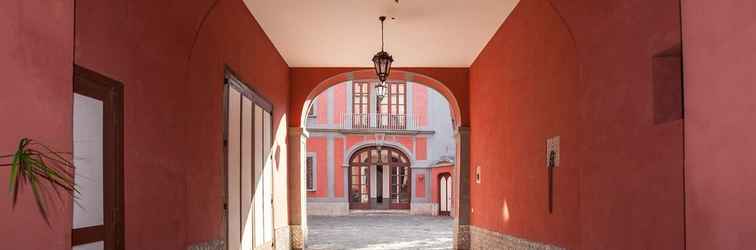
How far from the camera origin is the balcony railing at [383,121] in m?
25.5

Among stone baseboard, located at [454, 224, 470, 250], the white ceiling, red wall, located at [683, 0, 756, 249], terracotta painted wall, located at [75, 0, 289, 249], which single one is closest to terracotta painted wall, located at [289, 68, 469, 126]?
the white ceiling

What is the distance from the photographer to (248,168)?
8203 mm

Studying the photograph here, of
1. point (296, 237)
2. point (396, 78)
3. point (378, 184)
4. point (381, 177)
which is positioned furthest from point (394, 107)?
point (296, 237)

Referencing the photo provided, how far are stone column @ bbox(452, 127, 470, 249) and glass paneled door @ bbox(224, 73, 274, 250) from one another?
321 centimetres

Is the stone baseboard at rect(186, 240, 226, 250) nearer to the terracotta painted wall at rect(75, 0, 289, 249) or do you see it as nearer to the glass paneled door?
the terracotta painted wall at rect(75, 0, 289, 249)

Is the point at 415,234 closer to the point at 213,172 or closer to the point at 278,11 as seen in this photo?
the point at 278,11

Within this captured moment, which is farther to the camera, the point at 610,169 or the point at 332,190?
the point at 332,190

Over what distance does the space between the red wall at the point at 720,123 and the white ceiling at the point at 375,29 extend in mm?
4579

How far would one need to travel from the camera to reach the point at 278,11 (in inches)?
324

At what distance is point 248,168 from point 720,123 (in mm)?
5936

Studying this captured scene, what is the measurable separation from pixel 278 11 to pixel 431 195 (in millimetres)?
17655

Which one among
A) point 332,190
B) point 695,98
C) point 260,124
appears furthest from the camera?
point 332,190

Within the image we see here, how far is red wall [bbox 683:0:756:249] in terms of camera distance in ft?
9.37

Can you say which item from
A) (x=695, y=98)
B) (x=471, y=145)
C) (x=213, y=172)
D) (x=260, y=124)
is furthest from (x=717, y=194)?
(x=471, y=145)
